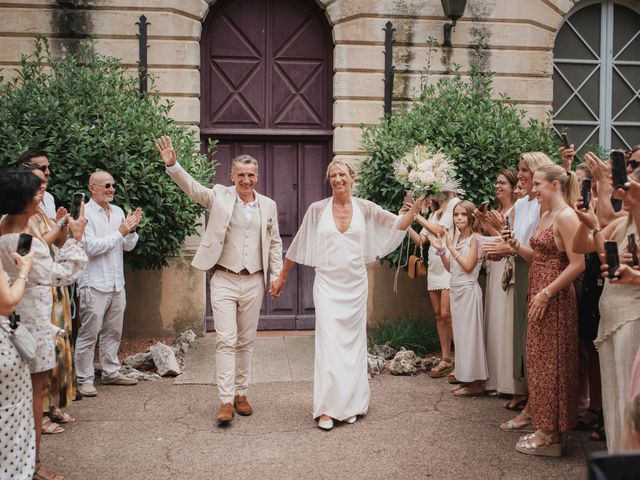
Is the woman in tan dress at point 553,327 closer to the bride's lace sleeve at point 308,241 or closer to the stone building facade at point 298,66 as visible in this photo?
the bride's lace sleeve at point 308,241

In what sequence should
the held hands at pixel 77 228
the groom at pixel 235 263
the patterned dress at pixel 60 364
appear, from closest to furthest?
the held hands at pixel 77 228 < the patterned dress at pixel 60 364 < the groom at pixel 235 263

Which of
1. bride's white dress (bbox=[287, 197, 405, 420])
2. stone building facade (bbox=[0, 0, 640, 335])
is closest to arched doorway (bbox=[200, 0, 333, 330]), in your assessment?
stone building facade (bbox=[0, 0, 640, 335])

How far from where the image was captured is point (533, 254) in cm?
590

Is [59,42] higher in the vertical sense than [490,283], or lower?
higher

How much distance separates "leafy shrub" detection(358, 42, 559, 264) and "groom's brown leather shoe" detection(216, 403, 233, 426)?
3.43m

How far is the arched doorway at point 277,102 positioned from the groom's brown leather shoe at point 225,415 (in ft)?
14.5

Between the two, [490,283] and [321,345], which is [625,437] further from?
[490,283]

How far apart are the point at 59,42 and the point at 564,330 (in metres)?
7.83

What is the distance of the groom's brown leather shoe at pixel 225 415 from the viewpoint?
6348mm

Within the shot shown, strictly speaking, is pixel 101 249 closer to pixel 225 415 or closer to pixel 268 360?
pixel 225 415

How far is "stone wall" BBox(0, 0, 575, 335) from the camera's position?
Result: 10195 mm

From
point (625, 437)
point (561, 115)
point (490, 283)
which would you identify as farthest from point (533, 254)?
point (561, 115)

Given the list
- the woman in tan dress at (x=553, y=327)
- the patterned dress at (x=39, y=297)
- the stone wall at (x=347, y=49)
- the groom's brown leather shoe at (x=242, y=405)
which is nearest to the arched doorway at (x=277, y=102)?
the stone wall at (x=347, y=49)

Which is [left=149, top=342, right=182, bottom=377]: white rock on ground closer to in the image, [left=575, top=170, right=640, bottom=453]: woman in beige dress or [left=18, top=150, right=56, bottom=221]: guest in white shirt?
[left=18, top=150, right=56, bottom=221]: guest in white shirt
